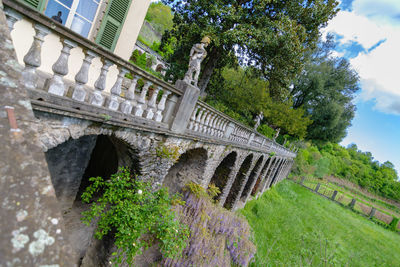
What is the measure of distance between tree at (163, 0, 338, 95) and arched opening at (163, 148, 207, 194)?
17.7 feet

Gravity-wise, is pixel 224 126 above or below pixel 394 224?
above

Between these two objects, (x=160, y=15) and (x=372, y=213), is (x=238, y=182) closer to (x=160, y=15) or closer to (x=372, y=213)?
(x=372, y=213)

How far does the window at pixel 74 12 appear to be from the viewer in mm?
3943

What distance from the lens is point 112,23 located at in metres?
4.77

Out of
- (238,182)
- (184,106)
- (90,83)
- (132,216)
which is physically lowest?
(238,182)

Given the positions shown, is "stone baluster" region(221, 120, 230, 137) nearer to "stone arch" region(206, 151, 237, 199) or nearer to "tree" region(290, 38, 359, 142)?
"stone arch" region(206, 151, 237, 199)

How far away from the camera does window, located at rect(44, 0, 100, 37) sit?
3.94 metres

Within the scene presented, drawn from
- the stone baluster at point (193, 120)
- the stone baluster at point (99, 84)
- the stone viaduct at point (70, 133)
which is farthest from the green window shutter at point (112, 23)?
the stone baluster at point (193, 120)

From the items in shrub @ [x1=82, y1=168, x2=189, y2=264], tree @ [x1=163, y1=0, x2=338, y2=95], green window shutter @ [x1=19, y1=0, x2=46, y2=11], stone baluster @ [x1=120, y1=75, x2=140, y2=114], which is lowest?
shrub @ [x1=82, y1=168, x2=189, y2=264]

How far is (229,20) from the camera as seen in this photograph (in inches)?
357

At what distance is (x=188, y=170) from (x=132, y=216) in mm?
3356

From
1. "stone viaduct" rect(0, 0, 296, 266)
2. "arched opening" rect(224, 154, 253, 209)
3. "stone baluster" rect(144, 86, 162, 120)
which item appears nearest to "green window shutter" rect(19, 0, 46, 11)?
"stone viaduct" rect(0, 0, 296, 266)

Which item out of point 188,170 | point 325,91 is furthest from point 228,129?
point 325,91

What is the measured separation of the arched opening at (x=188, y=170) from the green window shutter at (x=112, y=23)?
12.6 ft
